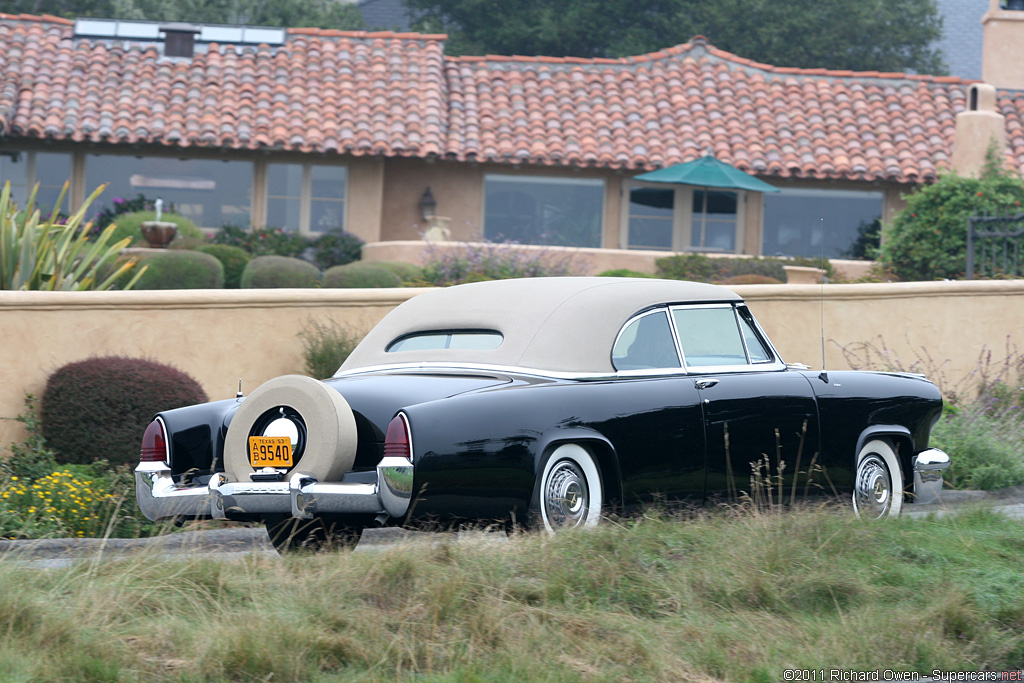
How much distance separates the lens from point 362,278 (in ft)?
47.2

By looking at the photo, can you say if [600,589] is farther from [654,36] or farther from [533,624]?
[654,36]

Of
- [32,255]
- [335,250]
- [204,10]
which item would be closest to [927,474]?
[32,255]

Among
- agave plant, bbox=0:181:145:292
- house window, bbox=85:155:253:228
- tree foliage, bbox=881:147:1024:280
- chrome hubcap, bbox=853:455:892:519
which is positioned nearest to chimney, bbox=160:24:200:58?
house window, bbox=85:155:253:228

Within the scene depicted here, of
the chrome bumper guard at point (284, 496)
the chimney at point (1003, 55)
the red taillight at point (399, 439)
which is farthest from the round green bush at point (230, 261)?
the chimney at point (1003, 55)

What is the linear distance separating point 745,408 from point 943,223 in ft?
34.1

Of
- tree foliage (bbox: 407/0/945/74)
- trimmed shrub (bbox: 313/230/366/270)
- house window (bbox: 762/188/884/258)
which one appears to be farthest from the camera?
tree foliage (bbox: 407/0/945/74)

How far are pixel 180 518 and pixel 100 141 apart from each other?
15.7 metres

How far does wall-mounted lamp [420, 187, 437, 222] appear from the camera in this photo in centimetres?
2172

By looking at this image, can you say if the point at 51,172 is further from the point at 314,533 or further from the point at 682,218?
the point at 314,533

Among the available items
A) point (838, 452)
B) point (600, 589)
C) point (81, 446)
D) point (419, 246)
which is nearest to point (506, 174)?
point (419, 246)

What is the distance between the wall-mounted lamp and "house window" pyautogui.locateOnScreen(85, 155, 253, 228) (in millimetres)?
3239

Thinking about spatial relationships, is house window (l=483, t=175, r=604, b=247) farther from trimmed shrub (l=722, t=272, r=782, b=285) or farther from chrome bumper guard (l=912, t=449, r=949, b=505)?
chrome bumper guard (l=912, t=449, r=949, b=505)

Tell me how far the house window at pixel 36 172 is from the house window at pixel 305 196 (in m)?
3.69

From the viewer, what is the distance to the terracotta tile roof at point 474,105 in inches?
802
